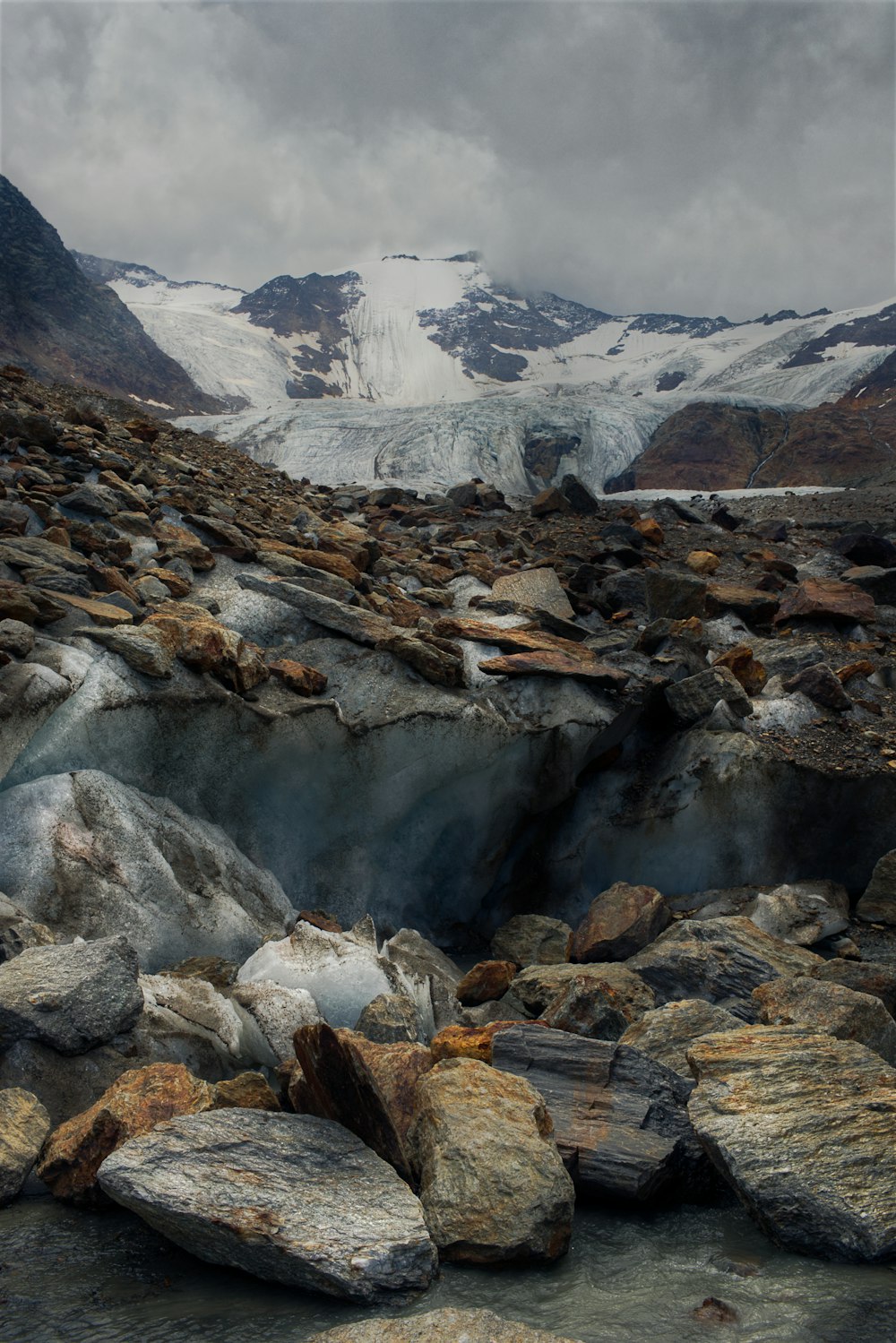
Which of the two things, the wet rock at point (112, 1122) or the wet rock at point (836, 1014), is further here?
the wet rock at point (836, 1014)

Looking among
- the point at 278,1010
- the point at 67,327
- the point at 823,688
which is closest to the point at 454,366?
the point at 67,327

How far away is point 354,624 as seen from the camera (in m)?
7.04

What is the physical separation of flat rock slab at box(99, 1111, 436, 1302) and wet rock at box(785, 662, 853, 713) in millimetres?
5809

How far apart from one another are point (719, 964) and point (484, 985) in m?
1.32

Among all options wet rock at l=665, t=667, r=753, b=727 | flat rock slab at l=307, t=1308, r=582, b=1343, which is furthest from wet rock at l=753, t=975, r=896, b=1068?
wet rock at l=665, t=667, r=753, b=727

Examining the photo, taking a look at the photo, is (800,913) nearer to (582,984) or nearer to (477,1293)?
(582,984)

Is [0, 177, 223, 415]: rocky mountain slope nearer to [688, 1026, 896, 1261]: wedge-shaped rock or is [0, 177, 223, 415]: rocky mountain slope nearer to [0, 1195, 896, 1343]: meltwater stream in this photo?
[0, 1195, 896, 1343]: meltwater stream

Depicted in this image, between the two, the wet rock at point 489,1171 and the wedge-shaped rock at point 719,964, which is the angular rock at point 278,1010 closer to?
the wet rock at point 489,1171

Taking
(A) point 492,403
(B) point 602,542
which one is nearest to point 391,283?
(A) point 492,403

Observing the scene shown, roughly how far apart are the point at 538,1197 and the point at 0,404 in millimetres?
9895

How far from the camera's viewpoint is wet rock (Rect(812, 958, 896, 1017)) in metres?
4.73

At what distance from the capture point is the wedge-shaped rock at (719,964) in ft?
15.8

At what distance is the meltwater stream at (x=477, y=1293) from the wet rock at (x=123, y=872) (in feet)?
5.50

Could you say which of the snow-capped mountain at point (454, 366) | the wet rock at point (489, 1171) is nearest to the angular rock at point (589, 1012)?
the wet rock at point (489, 1171)
